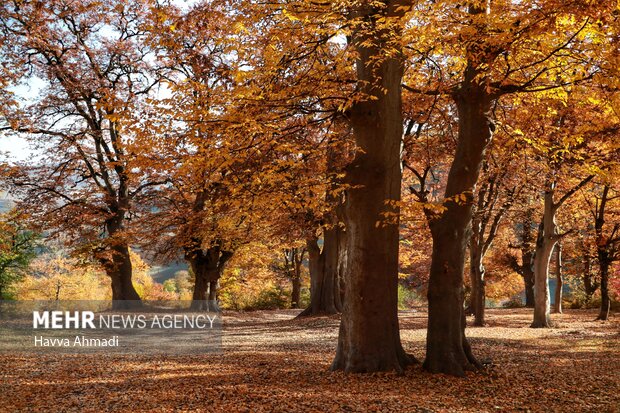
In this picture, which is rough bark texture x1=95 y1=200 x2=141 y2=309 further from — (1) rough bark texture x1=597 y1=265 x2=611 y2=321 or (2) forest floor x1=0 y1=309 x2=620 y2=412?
(1) rough bark texture x1=597 y1=265 x2=611 y2=321

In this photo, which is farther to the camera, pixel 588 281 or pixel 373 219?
pixel 588 281

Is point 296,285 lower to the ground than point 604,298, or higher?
lower

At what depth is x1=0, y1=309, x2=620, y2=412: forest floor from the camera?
20.2ft

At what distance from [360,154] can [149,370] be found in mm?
4972

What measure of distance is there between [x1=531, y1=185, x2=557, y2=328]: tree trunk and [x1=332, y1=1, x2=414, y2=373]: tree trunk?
35.8ft

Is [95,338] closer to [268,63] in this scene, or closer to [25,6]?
[268,63]

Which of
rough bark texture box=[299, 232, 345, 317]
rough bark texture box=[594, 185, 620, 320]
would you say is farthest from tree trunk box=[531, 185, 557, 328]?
rough bark texture box=[299, 232, 345, 317]

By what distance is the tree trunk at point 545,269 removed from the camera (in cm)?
1727

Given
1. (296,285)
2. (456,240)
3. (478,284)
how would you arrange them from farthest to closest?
(296,285)
(478,284)
(456,240)

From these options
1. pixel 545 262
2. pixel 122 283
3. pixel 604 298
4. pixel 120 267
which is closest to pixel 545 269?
pixel 545 262

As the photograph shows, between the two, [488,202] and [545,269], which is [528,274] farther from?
[488,202]

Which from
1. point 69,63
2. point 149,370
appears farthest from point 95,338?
point 69,63

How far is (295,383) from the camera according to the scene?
24.5 ft

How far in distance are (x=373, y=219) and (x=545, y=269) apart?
1198 cm
